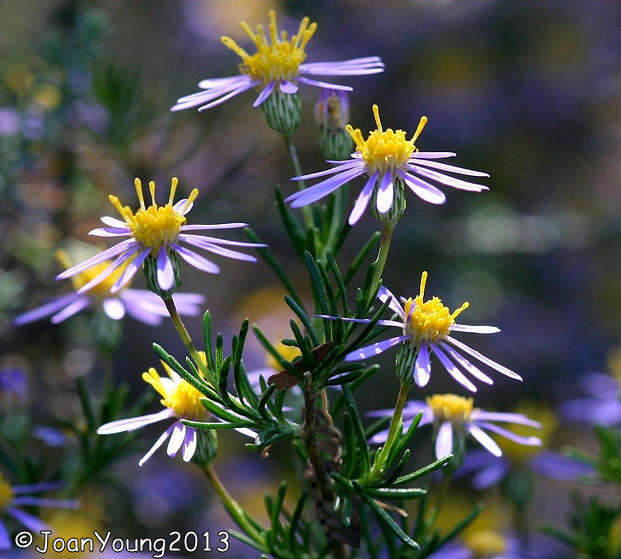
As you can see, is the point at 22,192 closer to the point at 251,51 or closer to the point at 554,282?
the point at 251,51

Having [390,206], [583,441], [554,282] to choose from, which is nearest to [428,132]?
[554,282]

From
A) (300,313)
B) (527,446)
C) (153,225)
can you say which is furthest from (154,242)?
(527,446)

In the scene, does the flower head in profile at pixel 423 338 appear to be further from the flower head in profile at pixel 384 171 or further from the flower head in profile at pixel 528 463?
the flower head in profile at pixel 528 463

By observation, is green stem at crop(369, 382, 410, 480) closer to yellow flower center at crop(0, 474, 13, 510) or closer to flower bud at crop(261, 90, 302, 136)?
flower bud at crop(261, 90, 302, 136)

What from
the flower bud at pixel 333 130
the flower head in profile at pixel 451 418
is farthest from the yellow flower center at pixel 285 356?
the flower bud at pixel 333 130

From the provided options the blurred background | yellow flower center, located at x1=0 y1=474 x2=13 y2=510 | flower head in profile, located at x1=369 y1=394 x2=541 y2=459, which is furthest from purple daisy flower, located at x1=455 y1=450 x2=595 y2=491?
yellow flower center, located at x1=0 y1=474 x2=13 y2=510

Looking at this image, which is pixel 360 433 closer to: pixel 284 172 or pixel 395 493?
pixel 395 493

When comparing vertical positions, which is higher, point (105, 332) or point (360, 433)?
point (105, 332)
